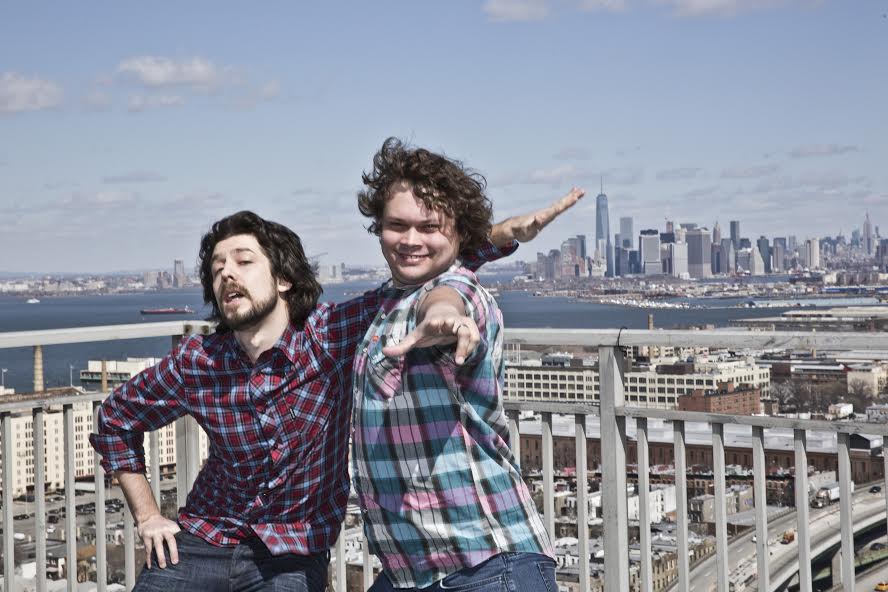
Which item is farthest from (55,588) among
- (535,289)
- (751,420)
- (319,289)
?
(535,289)

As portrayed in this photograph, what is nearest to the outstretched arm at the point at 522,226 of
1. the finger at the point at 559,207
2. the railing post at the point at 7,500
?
the finger at the point at 559,207

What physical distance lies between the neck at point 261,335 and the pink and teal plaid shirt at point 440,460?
530 mm

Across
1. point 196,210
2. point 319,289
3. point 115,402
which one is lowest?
point 115,402

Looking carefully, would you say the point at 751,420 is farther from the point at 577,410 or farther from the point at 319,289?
the point at 319,289

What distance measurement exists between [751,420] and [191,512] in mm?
1408

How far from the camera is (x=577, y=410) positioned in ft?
9.71

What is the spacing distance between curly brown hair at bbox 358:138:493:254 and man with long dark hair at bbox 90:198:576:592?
0.60 feet

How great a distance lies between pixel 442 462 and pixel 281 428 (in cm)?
59

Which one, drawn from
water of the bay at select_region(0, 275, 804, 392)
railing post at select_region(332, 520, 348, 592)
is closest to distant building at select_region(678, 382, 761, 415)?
railing post at select_region(332, 520, 348, 592)

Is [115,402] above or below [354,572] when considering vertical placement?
above

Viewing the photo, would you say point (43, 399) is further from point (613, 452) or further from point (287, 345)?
point (613, 452)

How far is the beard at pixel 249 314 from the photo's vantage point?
6.95 feet

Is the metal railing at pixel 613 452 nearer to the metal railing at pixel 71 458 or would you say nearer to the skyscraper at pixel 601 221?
the metal railing at pixel 71 458

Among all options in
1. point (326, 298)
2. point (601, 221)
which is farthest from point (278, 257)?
point (601, 221)
